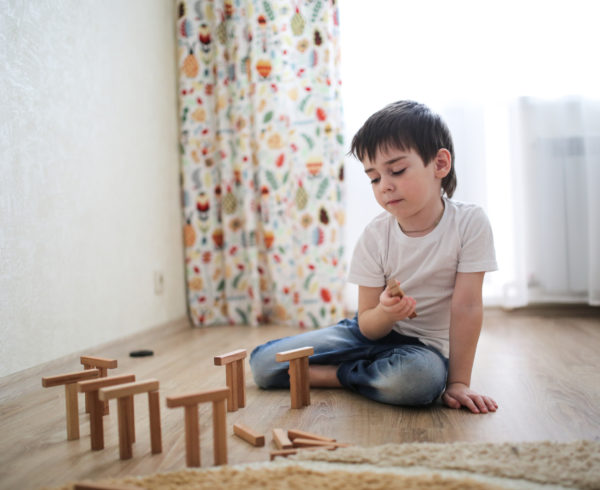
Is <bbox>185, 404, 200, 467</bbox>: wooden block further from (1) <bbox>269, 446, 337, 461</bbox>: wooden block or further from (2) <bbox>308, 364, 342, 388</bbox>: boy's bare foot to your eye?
(2) <bbox>308, 364, 342, 388</bbox>: boy's bare foot

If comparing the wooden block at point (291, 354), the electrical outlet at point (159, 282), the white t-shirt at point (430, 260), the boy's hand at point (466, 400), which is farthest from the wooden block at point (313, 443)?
the electrical outlet at point (159, 282)

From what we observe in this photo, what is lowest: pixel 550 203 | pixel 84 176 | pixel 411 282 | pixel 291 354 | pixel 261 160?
pixel 291 354

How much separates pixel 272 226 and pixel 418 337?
1.22m

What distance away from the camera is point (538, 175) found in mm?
2307

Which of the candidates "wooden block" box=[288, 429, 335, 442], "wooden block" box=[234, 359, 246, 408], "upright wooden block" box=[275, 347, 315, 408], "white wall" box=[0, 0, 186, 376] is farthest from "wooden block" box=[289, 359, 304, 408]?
"white wall" box=[0, 0, 186, 376]

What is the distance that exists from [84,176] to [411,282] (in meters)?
1.05

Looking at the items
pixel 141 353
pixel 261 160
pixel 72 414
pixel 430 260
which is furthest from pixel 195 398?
pixel 261 160

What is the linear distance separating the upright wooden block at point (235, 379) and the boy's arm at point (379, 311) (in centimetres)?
29

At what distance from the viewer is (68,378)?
973mm

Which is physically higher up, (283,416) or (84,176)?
(84,176)

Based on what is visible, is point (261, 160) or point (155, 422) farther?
point (261, 160)

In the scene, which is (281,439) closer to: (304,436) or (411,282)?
(304,436)

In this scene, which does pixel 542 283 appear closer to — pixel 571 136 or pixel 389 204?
pixel 571 136

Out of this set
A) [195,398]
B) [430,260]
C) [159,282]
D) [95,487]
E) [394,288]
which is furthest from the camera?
[159,282]
